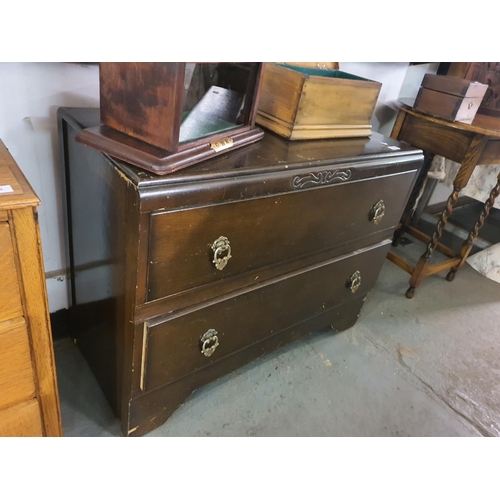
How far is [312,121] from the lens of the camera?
104cm

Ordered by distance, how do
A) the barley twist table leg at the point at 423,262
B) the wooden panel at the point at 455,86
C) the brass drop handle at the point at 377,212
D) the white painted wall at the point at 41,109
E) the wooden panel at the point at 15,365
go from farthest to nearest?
1. the barley twist table leg at the point at 423,262
2. the wooden panel at the point at 455,86
3. the brass drop handle at the point at 377,212
4. the white painted wall at the point at 41,109
5. the wooden panel at the point at 15,365

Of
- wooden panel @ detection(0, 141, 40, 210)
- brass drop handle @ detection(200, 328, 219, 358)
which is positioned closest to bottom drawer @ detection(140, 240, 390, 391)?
brass drop handle @ detection(200, 328, 219, 358)

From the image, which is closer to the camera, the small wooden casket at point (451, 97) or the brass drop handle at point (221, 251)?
the brass drop handle at point (221, 251)

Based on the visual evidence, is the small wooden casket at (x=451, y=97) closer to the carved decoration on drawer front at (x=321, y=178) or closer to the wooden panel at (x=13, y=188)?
the carved decoration on drawer front at (x=321, y=178)

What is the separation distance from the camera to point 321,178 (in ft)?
3.09

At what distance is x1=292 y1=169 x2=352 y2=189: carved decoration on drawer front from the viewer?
90cm

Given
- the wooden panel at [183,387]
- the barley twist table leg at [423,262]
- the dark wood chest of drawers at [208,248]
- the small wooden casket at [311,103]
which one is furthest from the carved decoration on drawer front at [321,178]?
the barley twist table leg at [423,262]

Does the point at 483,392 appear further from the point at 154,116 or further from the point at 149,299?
the point at 154,116

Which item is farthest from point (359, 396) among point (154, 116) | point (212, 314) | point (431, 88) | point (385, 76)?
point (385, 76)

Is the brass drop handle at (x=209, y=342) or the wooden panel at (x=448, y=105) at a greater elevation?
the wooden panel at (x=448, y=105)

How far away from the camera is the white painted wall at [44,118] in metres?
0.96

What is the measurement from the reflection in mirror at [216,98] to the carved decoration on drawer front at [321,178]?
0.20m
